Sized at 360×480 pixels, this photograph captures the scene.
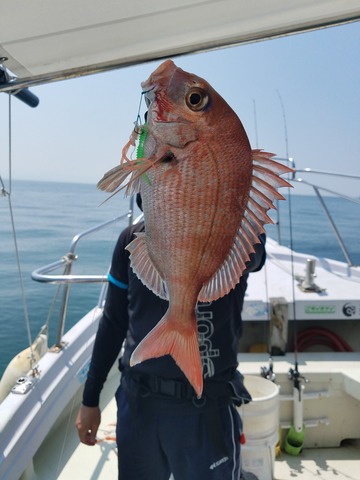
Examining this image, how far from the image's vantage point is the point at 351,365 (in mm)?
2803

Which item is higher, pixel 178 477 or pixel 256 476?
pixel 178 477

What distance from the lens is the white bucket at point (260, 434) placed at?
7.28 ft

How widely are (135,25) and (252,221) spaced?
84 cm

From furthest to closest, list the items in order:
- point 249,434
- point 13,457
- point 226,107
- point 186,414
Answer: point 249,434, point 13,457, point 186,414, point 226,107

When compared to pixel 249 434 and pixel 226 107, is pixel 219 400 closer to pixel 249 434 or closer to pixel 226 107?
pixel 249 434

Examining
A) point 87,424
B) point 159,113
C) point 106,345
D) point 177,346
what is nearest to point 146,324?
point 106,345

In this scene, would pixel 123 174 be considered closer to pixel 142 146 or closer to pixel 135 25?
pixel 142 146

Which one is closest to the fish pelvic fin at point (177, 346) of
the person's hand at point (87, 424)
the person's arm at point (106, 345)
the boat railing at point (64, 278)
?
the person's arm at point (106, 345)

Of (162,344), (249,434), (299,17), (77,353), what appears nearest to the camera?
(162,344)

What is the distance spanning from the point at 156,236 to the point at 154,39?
893 mm

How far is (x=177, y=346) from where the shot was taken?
0.82 metres

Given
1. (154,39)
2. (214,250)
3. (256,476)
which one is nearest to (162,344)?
(214,250)

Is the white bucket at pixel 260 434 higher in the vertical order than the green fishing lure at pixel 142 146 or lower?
lower

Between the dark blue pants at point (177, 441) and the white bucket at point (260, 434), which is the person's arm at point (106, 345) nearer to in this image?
the dark blue pants at point (177, 441)
